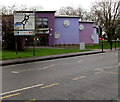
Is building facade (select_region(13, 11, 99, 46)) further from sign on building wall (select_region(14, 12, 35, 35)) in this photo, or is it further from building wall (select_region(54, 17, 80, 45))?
sign on building wall (select_region(14, 12, 35, 35))

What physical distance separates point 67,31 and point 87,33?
24.0ft

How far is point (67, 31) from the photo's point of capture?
44.7 metres

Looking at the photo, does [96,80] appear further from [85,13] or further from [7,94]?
[85,13]

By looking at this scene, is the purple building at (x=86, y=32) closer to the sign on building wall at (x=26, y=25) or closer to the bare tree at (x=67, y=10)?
the bare tree at (x=67, y=10)

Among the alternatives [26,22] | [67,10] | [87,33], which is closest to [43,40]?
[87,33]

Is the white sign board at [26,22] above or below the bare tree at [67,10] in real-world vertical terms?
below

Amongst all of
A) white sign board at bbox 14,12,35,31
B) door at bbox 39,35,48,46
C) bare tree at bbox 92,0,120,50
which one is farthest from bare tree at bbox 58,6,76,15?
white sign board at bbox 14,12,35,31

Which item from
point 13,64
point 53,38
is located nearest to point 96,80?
point 13,64

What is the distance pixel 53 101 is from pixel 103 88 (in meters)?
2.20

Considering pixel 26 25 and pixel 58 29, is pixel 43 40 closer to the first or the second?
pixel 58 29

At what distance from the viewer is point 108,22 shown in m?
56.3

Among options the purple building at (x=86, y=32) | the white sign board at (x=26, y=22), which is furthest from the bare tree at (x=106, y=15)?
the white sign board at (x=26, y=22)

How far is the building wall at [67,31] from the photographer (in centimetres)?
4403

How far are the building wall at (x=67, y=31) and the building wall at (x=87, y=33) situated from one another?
148 inches
